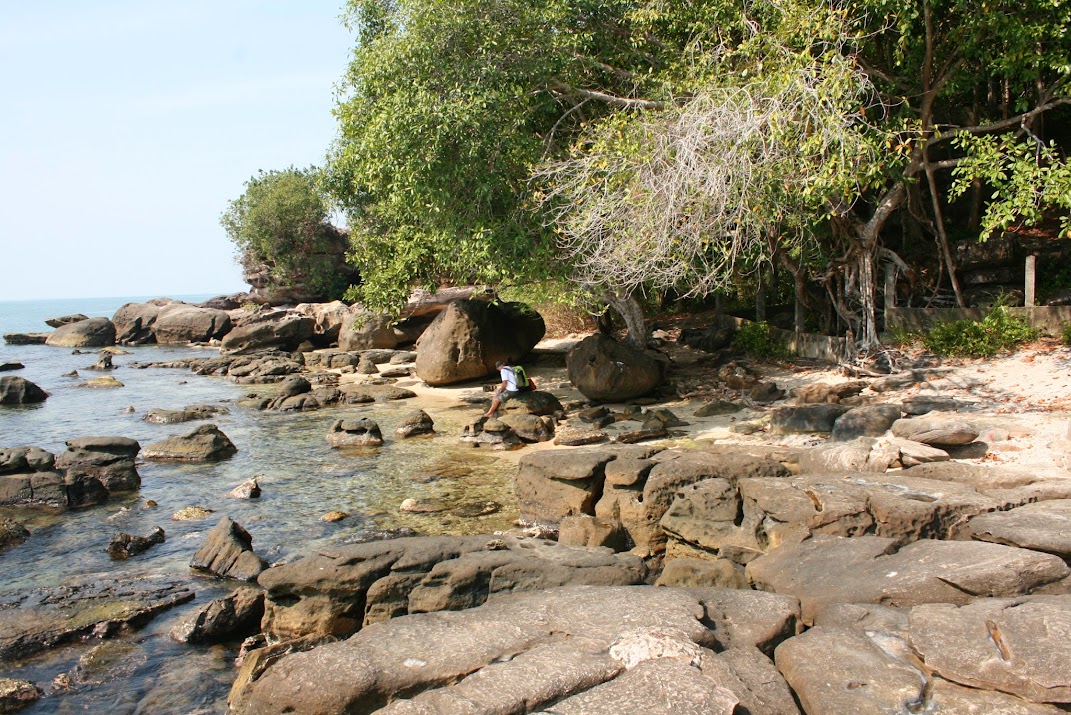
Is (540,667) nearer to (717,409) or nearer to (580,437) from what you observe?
(580,437)

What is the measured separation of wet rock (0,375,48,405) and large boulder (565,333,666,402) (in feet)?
53.8

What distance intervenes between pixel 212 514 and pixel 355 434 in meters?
4.27

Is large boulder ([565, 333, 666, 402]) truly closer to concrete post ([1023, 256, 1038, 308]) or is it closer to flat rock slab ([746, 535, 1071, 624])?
concrete post ([1023, 256, 1038, 308])

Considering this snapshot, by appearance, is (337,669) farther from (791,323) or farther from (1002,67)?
(791,323)

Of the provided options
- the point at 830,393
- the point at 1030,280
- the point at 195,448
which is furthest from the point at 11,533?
the point at 1030,280

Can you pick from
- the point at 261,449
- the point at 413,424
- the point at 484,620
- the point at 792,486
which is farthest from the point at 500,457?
the point at 484,620

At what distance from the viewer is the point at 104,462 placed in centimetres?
1373

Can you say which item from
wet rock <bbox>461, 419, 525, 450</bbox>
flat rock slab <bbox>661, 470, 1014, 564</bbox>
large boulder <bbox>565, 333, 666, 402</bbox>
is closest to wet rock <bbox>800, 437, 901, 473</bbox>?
flat rock slab <bbox>661, 470, 1014, 564</bbox>

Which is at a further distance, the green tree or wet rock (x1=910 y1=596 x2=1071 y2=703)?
the green tree

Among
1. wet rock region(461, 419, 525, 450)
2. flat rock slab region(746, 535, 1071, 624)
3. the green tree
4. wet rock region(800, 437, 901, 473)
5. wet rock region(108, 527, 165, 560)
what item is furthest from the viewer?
the green tree

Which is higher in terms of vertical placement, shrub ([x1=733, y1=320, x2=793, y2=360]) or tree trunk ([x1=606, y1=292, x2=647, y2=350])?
tree trunk ([x1=606, y1=292, x2=647, y2=350])

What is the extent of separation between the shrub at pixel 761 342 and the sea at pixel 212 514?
261 inches

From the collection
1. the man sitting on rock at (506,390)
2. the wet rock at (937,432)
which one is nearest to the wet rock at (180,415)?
the man sitting on rock at (506,390)

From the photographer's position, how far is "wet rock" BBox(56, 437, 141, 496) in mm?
13148
